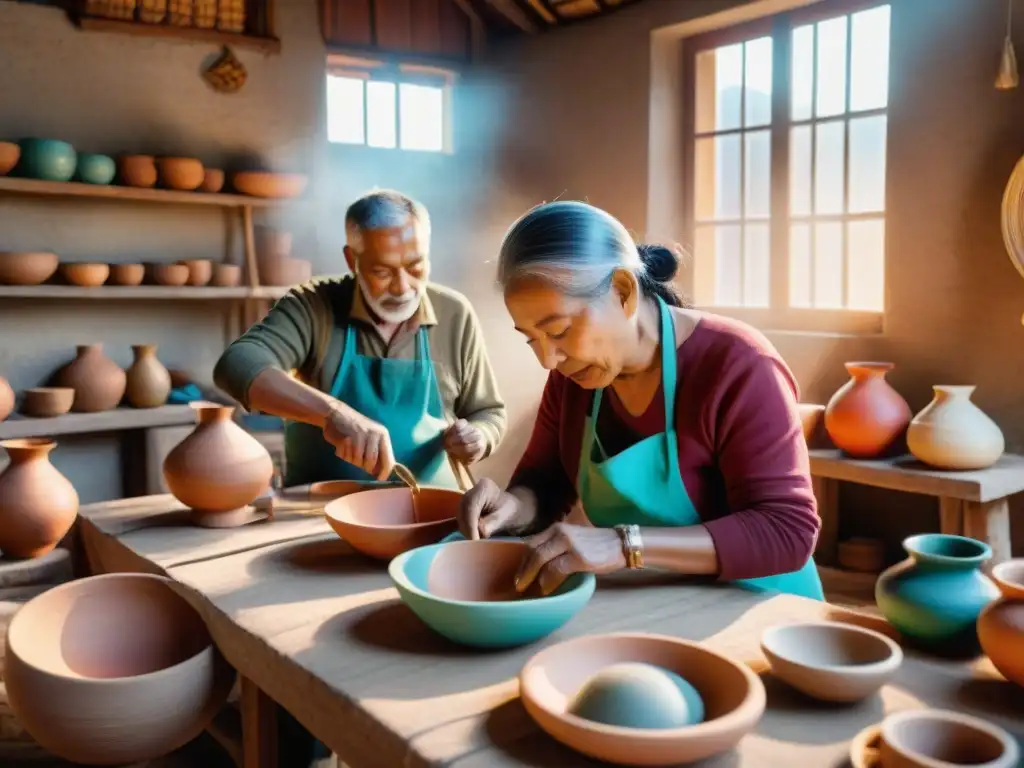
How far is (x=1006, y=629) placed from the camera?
1.09 metres

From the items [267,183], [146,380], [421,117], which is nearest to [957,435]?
[267,183]

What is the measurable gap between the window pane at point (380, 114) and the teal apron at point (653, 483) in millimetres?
4131

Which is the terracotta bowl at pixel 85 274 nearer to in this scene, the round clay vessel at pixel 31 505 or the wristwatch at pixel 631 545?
the round clay vessel at pixel 31 505

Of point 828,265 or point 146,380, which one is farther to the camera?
point 146,380

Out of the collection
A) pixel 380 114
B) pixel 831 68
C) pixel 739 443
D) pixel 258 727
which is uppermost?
pixel 380 114

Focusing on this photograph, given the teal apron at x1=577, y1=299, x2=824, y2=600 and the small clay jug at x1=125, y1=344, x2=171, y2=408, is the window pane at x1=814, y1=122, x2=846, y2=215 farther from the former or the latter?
the small clay jug at x1=125, y1=344, x2=171, y2=408

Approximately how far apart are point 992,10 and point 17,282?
13.6ft

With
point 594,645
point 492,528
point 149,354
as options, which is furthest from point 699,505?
point 149,354

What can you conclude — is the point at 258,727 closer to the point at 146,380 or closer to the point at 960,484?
the point at 960,484

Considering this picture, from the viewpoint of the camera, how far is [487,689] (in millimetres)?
1139

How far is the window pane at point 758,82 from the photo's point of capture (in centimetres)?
433

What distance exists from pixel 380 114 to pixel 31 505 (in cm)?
389

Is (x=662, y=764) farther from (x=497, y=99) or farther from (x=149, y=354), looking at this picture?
(x=497, y=99)

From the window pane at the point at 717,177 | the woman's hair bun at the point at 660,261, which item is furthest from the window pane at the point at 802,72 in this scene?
the woman's hair bun at the point at 660,261
